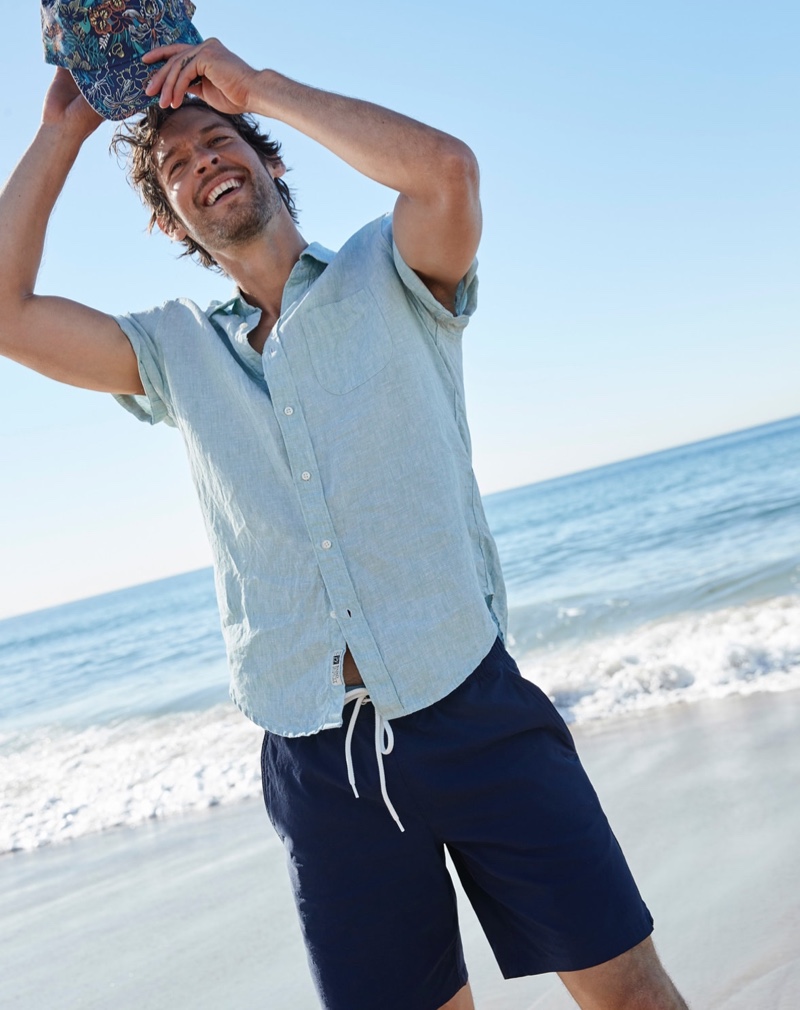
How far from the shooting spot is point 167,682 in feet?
47.8

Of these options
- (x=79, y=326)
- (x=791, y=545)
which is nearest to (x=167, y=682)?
(x=791, y=545)

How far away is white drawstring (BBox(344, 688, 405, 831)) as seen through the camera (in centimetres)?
181

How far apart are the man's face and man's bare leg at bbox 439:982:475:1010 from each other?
5.25ft

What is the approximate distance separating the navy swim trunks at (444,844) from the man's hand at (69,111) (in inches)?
54.3

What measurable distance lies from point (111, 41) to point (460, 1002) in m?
2.08

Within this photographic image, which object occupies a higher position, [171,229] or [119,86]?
[119,86]

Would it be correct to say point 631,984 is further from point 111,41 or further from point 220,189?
point 111,41

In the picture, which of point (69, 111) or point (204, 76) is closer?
point (204, 76)

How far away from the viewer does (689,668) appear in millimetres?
6203

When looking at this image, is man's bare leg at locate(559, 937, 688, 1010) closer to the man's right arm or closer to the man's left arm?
the man's left arm

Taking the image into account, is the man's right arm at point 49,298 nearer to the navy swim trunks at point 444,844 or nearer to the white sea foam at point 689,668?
the navy swim trunks at point 444,844

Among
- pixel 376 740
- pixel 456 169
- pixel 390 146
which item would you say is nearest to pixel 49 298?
pixel 390 146

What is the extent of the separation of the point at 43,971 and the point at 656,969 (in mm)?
3006

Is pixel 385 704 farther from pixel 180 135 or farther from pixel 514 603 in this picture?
pixel 514 603
